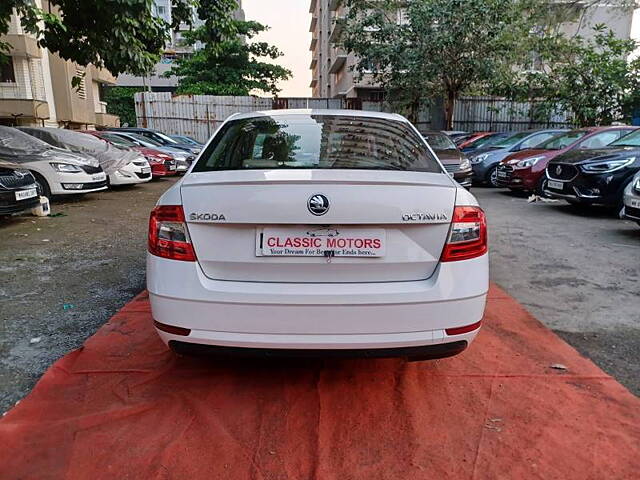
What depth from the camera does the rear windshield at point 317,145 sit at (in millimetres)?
2719

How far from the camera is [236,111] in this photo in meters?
21.3

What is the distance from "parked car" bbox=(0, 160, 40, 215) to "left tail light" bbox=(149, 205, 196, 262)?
5540 mm

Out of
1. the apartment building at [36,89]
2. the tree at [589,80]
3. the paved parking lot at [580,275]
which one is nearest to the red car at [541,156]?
the paved parking lot at [580,275]

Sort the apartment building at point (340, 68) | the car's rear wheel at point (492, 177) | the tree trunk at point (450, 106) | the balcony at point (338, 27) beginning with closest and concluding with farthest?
the car's rear wheel at point (492, 177) < the tree trunk at point (450, 106) < the balcony at point (338, 27) < the apartment building at point (340, 68)

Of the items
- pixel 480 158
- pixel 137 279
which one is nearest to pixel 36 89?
pixel 480 158

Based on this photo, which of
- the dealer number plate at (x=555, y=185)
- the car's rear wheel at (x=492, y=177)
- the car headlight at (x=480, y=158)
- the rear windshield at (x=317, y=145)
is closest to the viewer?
the rear windshield at (x=317, y=145)

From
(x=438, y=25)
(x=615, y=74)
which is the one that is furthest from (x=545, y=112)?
(x=438, y=25)

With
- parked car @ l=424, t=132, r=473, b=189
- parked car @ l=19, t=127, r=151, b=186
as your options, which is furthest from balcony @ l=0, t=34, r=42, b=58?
parked car @ l=424, t=132, r=473, b=189

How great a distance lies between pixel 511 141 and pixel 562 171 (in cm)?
515

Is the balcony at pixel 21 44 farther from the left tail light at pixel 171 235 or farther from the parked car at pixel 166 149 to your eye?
the left tail light at pixel 171 235

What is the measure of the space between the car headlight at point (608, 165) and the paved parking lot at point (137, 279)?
819 mm

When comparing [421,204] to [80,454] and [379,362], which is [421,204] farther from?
[80,454]

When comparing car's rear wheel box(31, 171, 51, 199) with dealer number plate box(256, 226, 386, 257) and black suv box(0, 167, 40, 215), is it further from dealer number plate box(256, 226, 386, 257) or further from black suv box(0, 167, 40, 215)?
dealer number plate box(256, 226, 386, 257)

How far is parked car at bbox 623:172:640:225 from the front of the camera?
19.3ft
